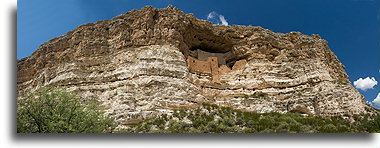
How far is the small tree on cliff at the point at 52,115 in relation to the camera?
5.82m

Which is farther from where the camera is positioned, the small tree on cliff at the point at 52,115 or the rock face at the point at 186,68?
the rock face at the point at 186,68

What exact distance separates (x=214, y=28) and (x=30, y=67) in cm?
857

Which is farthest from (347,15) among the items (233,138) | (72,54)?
(72,54)

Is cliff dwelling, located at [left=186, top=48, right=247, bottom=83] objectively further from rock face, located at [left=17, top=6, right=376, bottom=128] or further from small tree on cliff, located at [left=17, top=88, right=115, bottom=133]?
small tree on cliff, located at [left=17, top=88, right=115, bottom=133]

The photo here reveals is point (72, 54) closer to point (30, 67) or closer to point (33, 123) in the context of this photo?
point (30, 67)

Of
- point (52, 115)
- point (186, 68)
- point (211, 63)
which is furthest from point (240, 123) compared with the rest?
point (211, 63)

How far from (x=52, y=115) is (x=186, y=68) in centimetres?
644

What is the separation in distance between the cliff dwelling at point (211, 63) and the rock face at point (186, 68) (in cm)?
1

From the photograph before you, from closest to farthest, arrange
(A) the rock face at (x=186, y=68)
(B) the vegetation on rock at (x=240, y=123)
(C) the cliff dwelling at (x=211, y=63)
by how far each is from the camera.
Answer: (B) the vegetation on rock at (x=240, y=123), (A) the rock face at (x=186, y=68), (C) the cliff dwelling at (x=211, y=63)

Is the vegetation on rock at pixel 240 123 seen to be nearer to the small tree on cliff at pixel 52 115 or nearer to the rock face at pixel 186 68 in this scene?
the rock face at pixel 186 68

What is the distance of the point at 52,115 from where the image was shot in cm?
603

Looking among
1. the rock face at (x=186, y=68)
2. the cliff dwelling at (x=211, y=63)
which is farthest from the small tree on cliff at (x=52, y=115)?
the cliff dwelling at (x=211, y=63)

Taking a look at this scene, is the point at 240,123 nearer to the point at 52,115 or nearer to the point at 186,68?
the point at 52,115

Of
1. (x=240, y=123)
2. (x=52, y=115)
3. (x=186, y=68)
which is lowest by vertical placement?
(x=240, y=123)
